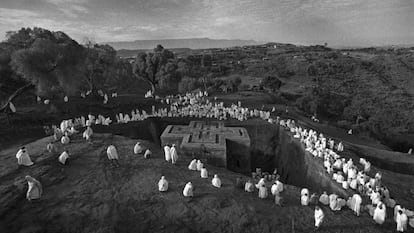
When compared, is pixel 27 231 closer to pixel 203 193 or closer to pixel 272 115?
pixel 203 193

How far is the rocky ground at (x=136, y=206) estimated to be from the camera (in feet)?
31.8

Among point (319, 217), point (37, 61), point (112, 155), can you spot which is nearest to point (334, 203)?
point (319, 217)

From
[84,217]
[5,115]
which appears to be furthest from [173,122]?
[84,217]

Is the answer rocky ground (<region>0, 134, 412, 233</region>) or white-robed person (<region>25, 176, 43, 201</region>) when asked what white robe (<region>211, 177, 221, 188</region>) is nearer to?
rocky ground (<region>0, 134, 412, 233</region>)

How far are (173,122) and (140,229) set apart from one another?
1696 cm

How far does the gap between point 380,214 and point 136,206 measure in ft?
30.3

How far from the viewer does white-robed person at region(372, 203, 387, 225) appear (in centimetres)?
1071

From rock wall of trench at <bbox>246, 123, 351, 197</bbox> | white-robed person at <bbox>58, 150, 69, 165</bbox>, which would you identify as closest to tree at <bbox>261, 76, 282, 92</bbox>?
rock wall of trench at <bbox>246, 123, 351, 197</bbox>

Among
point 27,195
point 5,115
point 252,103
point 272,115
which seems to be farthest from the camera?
point 252,103

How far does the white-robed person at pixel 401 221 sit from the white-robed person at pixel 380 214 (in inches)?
18.3

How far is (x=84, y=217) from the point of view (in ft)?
32.3

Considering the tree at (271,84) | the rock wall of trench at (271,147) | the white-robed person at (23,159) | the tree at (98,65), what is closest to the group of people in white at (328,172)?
the white-robed person at (23,159)

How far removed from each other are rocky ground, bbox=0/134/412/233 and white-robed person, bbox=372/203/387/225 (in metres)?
0.25

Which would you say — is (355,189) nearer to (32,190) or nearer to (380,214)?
(380,214)
